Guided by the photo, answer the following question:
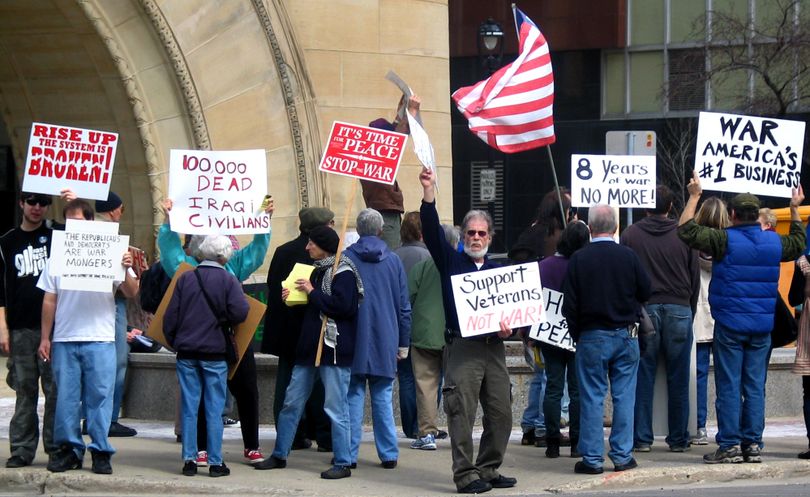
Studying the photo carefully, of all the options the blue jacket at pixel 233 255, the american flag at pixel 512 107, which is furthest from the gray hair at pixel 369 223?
the american flag at pixel 512 107

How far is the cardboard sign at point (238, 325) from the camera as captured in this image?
34.5 ft

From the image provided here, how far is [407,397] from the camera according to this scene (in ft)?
39.2

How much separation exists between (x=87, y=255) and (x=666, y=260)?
4358mm

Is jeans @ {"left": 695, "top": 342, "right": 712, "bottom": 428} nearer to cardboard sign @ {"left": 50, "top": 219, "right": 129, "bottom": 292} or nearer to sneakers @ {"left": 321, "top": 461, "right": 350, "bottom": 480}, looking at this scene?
sneakers @ {"left": 321, "top": 461, "right": 350, "bottom": 480}

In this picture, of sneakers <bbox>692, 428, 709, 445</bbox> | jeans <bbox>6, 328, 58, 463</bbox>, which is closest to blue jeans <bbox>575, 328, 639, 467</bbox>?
sneakers <bbox>692, 428, 709, 445</bbox>

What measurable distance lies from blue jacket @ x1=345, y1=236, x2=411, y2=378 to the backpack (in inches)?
58.8

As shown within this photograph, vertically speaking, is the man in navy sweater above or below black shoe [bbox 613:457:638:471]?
above

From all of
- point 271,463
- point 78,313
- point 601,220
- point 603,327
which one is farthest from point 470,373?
point 78,313

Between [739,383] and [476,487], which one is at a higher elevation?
[739,383]

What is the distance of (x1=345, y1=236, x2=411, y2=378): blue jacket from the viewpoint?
10.6 metres

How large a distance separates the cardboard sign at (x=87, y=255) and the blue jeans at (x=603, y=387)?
10.8 feet

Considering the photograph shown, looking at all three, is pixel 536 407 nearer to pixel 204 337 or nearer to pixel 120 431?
pixel 204 337

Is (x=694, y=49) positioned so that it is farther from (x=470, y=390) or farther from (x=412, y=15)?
(x=470, y=390)

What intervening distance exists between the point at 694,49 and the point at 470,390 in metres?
33.6
